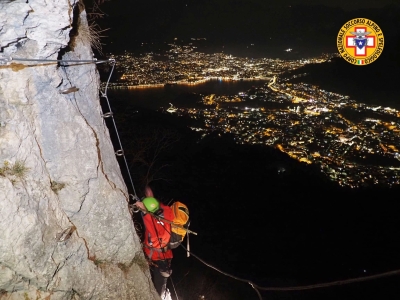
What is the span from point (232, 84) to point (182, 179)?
6089 centimetres

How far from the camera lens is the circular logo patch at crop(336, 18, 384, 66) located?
65.8 feet

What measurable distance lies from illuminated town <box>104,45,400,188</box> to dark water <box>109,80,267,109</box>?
233 centimetres

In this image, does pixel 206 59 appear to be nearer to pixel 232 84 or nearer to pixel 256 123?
pixel 232 84

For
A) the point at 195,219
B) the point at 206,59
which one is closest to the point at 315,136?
the point at 195,219

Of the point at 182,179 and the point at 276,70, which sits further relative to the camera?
the point at 276,70

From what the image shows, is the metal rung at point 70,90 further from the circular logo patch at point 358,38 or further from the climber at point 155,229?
the circular logo patch at point 358,38

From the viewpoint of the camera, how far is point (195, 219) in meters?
23.0

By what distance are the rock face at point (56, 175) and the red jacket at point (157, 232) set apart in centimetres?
33

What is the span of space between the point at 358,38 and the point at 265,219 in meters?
16.0

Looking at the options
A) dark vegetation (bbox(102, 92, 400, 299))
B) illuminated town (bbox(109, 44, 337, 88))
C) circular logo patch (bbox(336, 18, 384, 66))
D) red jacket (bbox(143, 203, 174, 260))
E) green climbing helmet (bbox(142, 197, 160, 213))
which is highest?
circular logo patch (bbox(336, 18, 384, 66))

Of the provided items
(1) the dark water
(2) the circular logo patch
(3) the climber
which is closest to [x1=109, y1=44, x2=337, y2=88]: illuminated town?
(1) the dark water

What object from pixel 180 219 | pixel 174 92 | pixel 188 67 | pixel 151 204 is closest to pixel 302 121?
pixel 174 92

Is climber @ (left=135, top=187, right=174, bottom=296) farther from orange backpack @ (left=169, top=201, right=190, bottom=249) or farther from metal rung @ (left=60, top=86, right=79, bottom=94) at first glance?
metal rung @ (left=60, top=86, right=79, bottom=94)

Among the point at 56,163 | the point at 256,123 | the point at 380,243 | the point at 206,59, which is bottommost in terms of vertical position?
the point at 380,243
